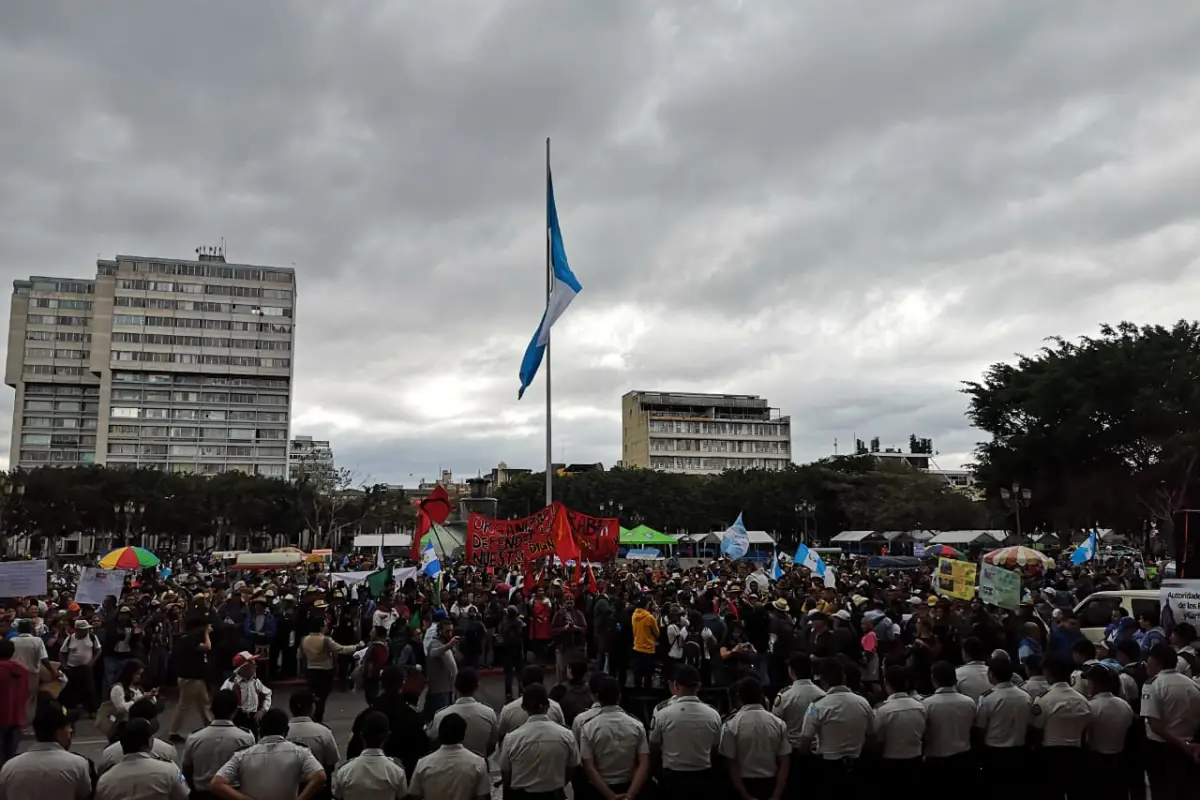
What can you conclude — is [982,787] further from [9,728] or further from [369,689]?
[9,728]

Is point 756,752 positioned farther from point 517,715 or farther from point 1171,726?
point 1171,726

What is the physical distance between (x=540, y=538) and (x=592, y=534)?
1.41 m

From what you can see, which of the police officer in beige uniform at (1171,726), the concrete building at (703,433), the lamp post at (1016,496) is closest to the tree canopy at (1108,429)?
the lamp post at (1016,496)

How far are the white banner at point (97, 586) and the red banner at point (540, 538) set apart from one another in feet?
24.2

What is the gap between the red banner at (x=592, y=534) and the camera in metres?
20.8

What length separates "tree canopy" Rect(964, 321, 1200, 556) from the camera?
122ft

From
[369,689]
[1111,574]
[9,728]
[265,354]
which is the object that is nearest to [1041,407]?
[1111,574]

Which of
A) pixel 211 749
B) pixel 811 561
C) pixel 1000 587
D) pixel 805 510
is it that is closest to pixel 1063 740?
pixel 211 749

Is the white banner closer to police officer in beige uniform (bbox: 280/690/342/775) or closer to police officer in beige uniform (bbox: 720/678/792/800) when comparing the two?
police officer in beige uniform (bbox: 280/690/342/775)

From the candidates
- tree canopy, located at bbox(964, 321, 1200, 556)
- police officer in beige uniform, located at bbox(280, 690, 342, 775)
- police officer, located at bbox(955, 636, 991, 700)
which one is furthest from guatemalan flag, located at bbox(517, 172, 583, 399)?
tree canopy, located at bbox(964, 321, 1200, 556)

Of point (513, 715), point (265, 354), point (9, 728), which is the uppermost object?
point (265, 354)

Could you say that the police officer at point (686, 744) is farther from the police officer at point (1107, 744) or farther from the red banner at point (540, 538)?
the red banner at point (540, 538)

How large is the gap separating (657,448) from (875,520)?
58.0 m

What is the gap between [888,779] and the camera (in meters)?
7.07
